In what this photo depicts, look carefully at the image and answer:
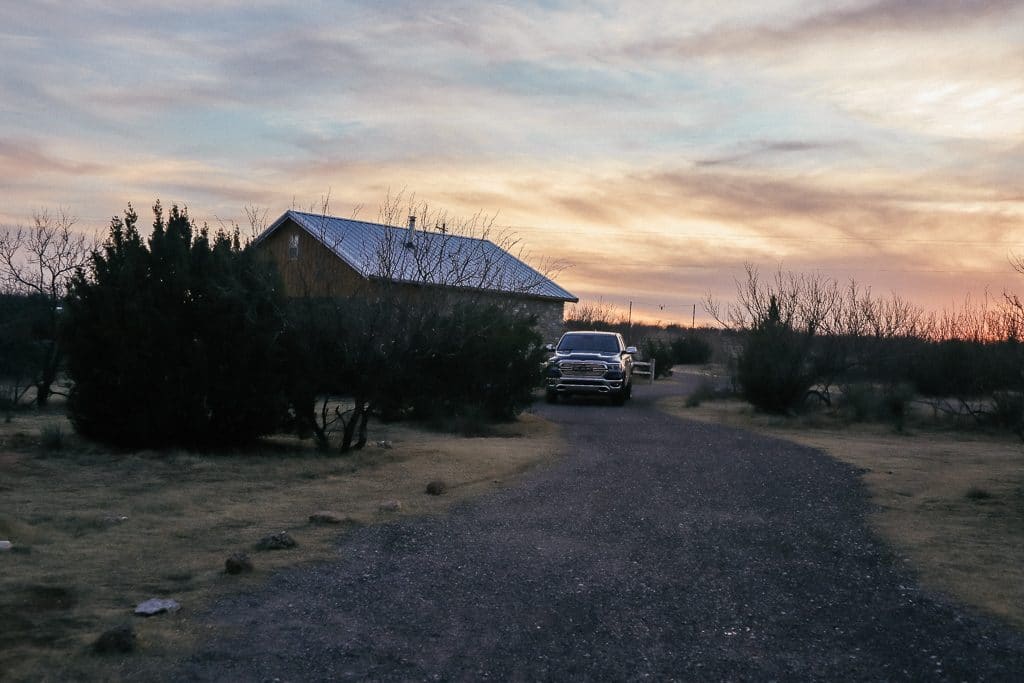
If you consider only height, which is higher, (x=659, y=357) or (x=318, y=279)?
(x=318, y=279)

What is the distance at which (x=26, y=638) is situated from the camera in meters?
5.66

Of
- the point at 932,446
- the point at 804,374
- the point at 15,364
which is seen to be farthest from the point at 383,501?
the point at 804,374

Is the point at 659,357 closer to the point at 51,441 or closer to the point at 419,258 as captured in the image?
the point at 419,258

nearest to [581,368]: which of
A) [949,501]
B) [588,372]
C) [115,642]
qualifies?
[588,372]

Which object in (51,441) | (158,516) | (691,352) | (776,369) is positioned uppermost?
(691,352)

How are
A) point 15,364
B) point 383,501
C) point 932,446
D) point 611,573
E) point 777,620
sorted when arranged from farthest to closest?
1. point 15,364
2. point 932,446
3. point 383,501
4. point 611,573
5. point 777,620

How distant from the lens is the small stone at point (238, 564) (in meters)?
7.20

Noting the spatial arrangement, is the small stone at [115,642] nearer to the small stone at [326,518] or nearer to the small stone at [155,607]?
the small stone at [155,607]

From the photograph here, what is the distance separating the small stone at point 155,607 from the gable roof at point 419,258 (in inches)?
355

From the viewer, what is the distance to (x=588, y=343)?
95.6ft

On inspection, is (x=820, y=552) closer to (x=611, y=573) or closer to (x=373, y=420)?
(x=611, y=573)

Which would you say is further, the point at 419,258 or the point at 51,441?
the point at 419,258

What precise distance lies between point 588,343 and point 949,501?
1804 centimetres

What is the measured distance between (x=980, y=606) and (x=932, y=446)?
13221 mm
